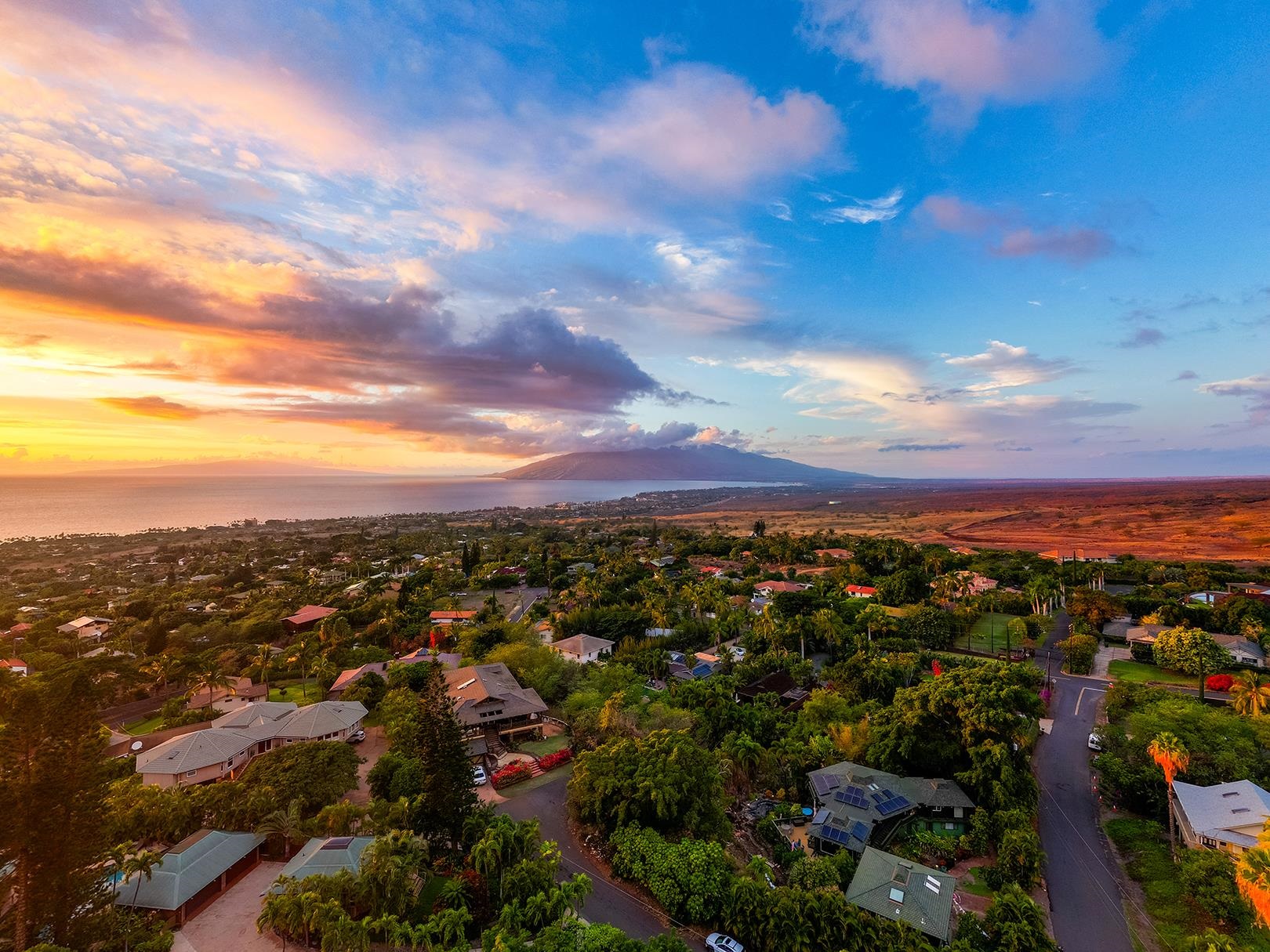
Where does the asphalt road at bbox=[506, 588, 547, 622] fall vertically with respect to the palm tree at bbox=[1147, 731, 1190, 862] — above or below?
below

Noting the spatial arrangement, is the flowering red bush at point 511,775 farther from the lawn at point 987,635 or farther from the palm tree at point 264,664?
the lawn at point 987,635

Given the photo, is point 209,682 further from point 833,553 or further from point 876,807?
point 833,553

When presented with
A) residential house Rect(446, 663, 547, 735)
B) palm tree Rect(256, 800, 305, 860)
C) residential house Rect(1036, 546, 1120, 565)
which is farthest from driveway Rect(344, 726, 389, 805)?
residential house Rect(1036, 546, 1120, 565)

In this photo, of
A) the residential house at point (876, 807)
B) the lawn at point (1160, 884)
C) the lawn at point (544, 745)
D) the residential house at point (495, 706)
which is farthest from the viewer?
the residential house at point (495, 706)

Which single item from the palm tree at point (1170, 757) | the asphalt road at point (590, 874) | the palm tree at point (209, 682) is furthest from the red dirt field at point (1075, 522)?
the palm tree at point (209, 682)

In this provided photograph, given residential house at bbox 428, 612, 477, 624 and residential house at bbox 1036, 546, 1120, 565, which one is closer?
residential house at bbox 428, 612, 477, 624

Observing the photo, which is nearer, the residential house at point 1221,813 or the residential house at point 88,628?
the residential house at point 1221,813

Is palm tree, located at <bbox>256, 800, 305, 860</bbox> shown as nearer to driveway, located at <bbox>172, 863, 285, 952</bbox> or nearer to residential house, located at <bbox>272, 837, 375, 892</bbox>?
driveway, located at <bbox>172, 863, 285, 952</bbox>
